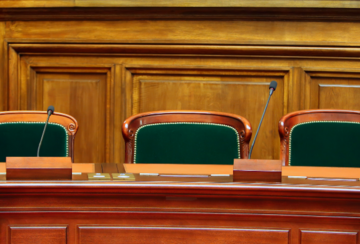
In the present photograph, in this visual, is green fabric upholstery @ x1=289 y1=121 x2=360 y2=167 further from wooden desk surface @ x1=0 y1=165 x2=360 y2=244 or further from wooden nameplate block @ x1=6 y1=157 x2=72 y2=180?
wooden nameplate block @ x1=6 y1=157 x2=72 y2=180

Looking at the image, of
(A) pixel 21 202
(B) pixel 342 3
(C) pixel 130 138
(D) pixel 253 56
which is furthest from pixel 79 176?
(B) pixel 342 3

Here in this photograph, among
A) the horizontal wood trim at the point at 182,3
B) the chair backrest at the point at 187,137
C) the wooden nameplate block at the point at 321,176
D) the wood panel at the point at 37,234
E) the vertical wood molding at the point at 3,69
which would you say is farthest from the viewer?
the vertical wood molding at the point at 3,69

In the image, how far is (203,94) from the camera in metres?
2.07

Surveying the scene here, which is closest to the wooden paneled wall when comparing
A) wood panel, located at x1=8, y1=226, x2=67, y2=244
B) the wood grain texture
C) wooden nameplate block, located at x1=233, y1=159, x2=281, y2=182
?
the wood grain texture

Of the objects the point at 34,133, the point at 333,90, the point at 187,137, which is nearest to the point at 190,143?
the point at 187,137

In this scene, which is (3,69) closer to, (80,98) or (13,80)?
(13,80)

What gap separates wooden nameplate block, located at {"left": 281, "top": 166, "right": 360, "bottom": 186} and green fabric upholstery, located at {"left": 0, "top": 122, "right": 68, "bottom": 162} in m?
0.82

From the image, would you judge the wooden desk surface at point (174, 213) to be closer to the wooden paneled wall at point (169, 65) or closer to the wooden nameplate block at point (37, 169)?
the wooden nameplate block at point (37, 169)

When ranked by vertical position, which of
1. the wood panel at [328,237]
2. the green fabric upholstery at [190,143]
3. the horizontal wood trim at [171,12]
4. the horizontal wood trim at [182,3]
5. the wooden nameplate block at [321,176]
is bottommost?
the wood panel at [328,237]

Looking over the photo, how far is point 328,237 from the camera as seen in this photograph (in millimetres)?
755

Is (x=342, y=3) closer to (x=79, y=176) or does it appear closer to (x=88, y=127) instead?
(x=88, y=127)

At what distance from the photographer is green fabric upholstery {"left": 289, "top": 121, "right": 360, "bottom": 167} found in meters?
1.50

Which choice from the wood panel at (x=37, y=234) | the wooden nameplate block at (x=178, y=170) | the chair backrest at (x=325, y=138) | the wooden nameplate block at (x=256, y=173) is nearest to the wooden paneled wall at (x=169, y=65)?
the chair backrest at (x=325, y=138)

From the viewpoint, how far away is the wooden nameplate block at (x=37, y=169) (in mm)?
830
